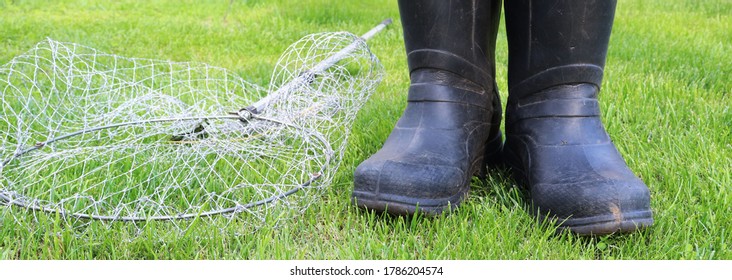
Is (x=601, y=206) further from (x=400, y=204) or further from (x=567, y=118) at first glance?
(x=400, y=204)

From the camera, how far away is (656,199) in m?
1.12

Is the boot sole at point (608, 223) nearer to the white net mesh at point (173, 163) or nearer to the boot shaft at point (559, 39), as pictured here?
the boot shaft at point (559, 39)

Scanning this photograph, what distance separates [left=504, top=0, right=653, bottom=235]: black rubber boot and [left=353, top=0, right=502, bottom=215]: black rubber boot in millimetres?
68

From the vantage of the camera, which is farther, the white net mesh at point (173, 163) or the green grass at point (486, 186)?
the white net mesh at point (173, 163)

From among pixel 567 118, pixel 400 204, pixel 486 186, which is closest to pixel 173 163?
pixel 400 204

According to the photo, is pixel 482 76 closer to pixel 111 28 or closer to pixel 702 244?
pixel 702 244

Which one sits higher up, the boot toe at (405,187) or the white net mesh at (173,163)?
the boot toe at (405,187)

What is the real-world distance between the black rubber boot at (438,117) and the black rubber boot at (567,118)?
7 centimetres

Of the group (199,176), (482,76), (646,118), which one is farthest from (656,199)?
(199,176)

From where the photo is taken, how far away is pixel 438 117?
3.68ft

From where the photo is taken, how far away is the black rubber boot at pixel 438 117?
3.37ft

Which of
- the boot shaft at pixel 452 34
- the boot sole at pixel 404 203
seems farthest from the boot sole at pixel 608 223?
the boot shaft at pixel 452 34

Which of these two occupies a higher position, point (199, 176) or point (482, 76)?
point (482, 76)
